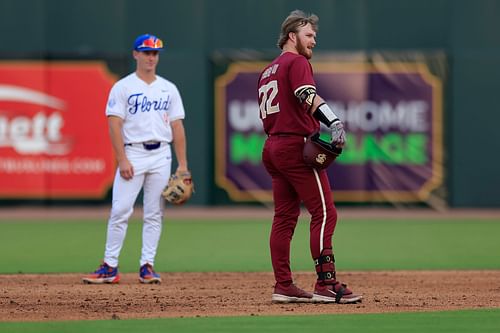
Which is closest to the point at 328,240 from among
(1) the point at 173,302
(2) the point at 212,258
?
(1) the point at 173,302

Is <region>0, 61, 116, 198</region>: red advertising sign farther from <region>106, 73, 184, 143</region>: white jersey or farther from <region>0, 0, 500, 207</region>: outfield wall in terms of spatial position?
<region>106, 73, 184, 143</region>: white jersey

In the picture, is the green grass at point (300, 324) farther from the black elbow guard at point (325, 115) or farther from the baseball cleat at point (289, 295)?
the black elbow guard at point (325, 115)

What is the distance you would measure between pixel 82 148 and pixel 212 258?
25.1 ft

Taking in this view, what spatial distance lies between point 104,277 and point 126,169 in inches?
39.7

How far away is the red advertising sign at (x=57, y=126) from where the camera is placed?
19047mm

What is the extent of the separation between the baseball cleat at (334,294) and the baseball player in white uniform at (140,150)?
6.65ft

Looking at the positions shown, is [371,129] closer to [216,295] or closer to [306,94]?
[216,295]

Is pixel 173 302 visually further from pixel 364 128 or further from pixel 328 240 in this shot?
pixel 364 128

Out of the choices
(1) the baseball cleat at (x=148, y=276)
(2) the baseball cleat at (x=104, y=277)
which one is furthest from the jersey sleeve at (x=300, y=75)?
(2) the baseball cleat at (x=104, y=277)

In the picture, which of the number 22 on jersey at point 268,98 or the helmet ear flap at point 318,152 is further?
the number 22 on jersey at point 268,98

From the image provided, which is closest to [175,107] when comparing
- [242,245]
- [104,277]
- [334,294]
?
[104,277]

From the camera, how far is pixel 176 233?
15.0 metres

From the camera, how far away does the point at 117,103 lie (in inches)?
377

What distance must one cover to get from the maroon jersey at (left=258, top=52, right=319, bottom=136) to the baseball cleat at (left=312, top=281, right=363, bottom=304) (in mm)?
1194
